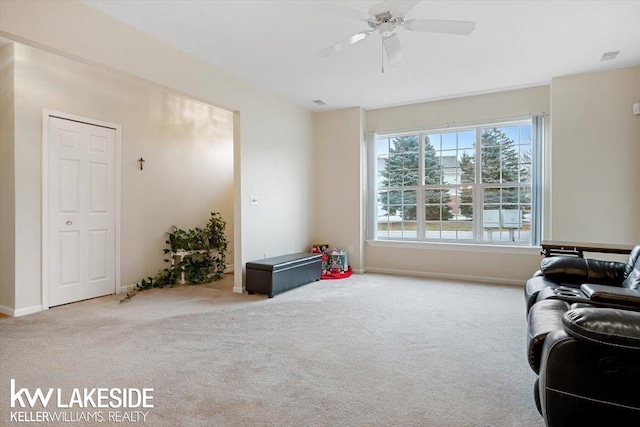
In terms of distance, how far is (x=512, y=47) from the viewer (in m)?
3.66

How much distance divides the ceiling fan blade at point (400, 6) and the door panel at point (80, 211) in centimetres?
366

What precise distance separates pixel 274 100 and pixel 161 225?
2.45 meters

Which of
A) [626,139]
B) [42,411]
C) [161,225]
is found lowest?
[42,411]

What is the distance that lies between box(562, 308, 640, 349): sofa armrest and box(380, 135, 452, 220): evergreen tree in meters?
4.31

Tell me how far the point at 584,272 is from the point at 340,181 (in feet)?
12.5

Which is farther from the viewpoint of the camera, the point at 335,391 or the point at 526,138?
the point at 526,138

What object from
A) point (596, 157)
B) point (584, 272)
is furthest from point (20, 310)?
point (596, 157)

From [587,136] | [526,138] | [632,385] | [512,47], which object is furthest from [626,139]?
[632,385]

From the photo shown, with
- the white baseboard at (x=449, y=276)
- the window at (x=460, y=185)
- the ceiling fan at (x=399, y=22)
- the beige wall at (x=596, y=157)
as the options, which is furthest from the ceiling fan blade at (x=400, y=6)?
the white baseboard at (x=449, y=276)

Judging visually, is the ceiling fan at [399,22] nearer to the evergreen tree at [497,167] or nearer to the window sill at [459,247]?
the evergreen tree at [497,167]

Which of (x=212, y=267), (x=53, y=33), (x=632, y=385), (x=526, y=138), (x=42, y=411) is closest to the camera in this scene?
(x=632, y=385)

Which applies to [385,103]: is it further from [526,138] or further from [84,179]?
[84,179]

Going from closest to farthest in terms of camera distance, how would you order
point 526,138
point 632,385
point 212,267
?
point 632,385 → point 526,138 → point 212,267

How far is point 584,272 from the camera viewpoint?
9.08 ft
